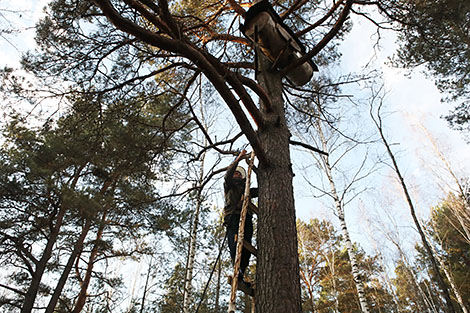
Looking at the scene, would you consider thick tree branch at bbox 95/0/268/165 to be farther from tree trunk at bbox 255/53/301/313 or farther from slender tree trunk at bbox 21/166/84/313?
slender tree trunk at bbox 21/166/84/313

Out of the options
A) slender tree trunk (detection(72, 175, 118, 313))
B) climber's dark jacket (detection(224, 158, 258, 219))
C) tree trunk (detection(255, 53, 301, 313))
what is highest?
slender tree trunk (detection(72, 175, 118, 313))

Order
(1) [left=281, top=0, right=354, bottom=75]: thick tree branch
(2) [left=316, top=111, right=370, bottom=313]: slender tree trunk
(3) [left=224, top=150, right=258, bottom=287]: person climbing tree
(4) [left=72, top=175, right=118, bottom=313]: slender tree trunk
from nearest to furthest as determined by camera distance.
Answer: (1) [left=281, top=0, right=354, bottom=75]: thick tree branch, (3) [left=224, top=150, right=258, bottom=287]: person climbing tree, (2) [left=316, top=111, right=370, bottom=313]: slender tree trunk, (4) [left=72, top=175, right=118, bottom=313]: slender tree trunk

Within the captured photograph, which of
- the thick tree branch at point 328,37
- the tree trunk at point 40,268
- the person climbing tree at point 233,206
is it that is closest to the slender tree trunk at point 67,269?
the tree trunk at point 40,268

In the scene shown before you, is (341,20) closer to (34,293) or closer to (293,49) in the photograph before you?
(293,49)

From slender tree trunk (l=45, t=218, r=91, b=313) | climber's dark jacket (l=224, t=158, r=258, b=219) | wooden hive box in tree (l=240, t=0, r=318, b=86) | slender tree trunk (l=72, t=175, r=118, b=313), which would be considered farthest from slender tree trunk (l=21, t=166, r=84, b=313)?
wooden hive box in tree (l=240, t=0, r=318, b=86)

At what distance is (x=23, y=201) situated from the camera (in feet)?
22.9

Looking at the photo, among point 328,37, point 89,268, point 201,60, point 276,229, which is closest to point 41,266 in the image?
point 89,268

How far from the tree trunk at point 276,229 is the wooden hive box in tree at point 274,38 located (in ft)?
2.13

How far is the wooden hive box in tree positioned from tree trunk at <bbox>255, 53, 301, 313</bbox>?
648 mm

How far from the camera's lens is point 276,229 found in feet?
6.29

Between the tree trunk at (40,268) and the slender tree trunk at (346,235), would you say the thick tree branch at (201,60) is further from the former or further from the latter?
the tree trunk at (40,268)

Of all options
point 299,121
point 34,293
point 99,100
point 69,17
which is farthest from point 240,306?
point 69,17

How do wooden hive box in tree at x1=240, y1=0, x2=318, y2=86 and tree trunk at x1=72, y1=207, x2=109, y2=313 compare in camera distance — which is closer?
Answer: wooden hive box in tree at x1=240, y1=0, x2=318, y2=86

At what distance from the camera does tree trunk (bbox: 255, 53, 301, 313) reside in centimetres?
164
